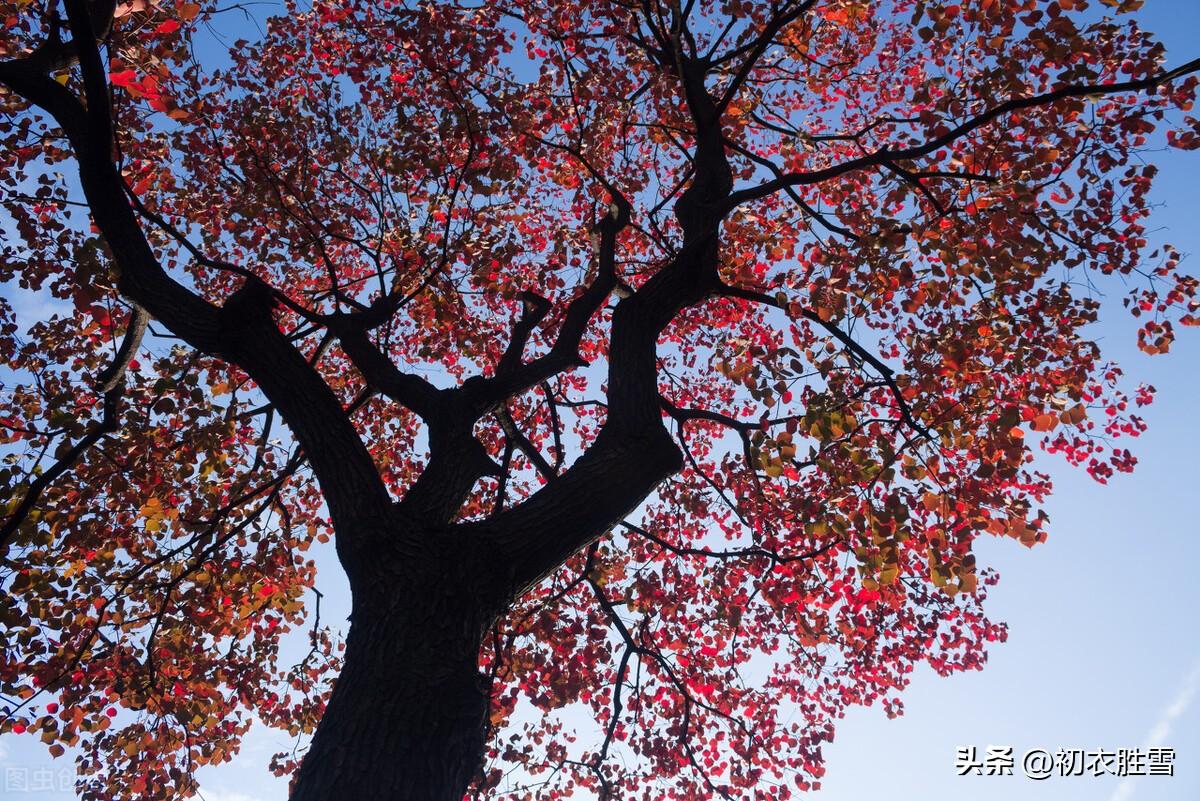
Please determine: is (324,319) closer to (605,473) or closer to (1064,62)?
(605,473)

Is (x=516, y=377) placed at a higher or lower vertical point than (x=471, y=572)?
higher

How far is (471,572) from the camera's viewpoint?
193 inches

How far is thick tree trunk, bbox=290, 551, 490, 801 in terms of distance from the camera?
3879 mm

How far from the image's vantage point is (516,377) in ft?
24.2

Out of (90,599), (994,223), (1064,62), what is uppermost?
(1064,62)

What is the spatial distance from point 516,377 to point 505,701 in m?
4.92

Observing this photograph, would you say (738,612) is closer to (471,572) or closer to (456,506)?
(456,506)

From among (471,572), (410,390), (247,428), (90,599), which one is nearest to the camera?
(471,572)

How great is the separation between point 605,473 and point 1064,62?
609 cm

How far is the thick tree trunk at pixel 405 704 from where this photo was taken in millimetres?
3879

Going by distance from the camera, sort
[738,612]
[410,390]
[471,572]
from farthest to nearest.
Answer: [738,612], [410,390], [471,572]

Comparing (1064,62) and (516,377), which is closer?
(1064,62)

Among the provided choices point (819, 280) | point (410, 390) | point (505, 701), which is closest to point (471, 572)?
point (410, 390)

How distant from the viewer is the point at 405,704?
4.17 metres
